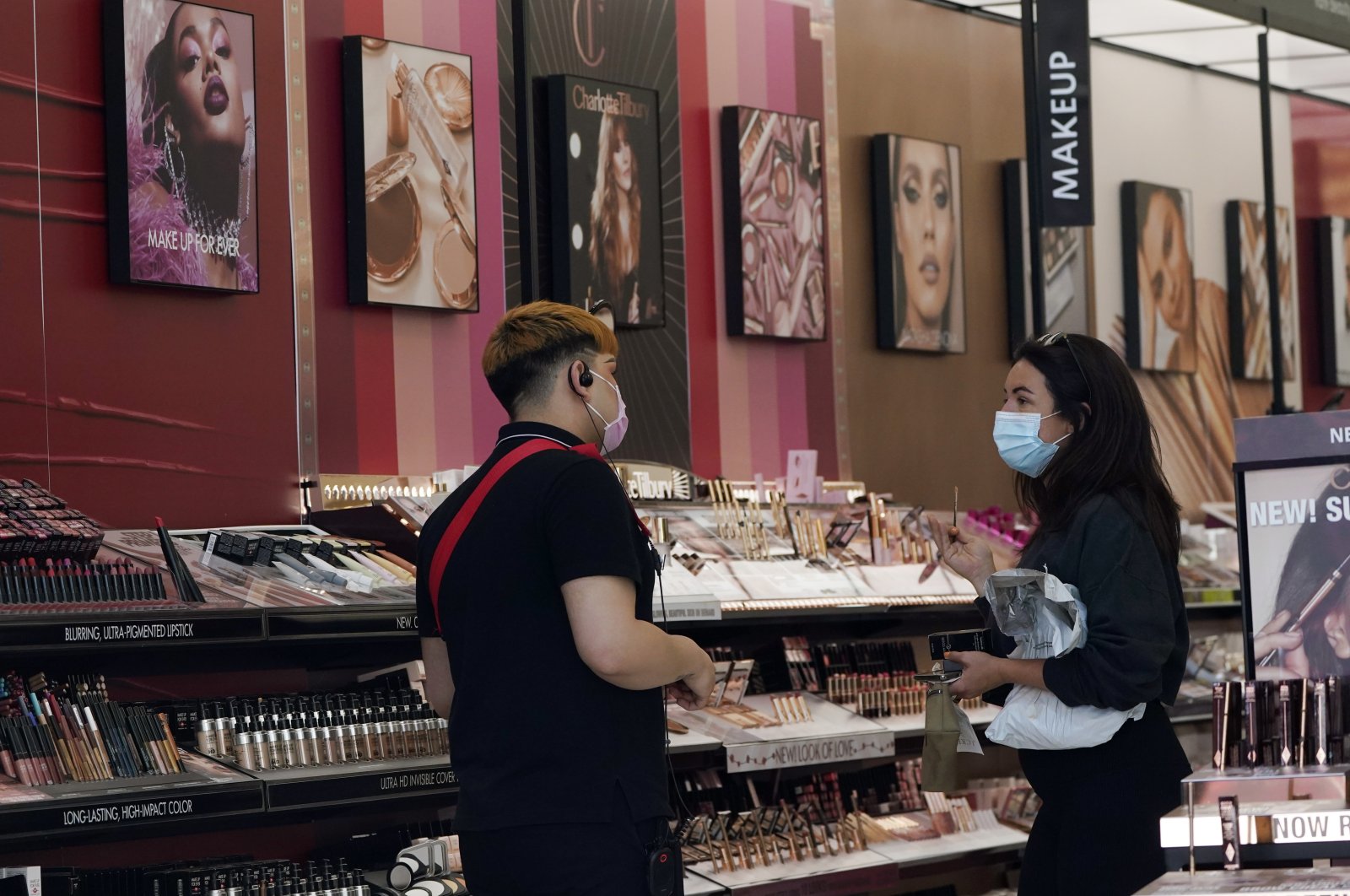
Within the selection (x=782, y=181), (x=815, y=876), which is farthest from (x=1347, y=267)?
(x=815, y=876)

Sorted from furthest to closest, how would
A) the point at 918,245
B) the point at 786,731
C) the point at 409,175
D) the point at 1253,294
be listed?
the point at 1253,294, the point at 918,245, the point at 409,175, the point at 786,731

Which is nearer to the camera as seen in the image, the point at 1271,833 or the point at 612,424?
the point at 1271,833

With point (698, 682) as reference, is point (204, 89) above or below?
above

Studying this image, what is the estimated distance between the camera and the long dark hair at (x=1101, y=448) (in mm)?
3043

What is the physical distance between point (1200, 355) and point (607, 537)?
6203 mm

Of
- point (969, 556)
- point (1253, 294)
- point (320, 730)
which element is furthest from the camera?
point (1253, 294)

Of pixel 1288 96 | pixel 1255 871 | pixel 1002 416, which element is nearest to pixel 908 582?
pixel 1002 416

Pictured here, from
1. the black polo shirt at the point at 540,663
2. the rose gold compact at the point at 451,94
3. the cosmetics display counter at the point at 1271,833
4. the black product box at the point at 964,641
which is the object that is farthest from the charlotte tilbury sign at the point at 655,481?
the cosmetics display counter at the point at 1271,833

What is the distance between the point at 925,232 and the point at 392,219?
252cm

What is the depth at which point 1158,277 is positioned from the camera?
788 centimetres

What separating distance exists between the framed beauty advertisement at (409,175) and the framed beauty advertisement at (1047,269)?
2.74 metres

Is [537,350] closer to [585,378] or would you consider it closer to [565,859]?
[585,378]

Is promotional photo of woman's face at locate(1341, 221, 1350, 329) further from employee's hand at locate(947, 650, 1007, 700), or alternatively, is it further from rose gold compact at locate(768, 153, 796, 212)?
employee's hand at locate(947, 650, 1007, 700)

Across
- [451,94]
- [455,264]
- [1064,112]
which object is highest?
[1064,112]
